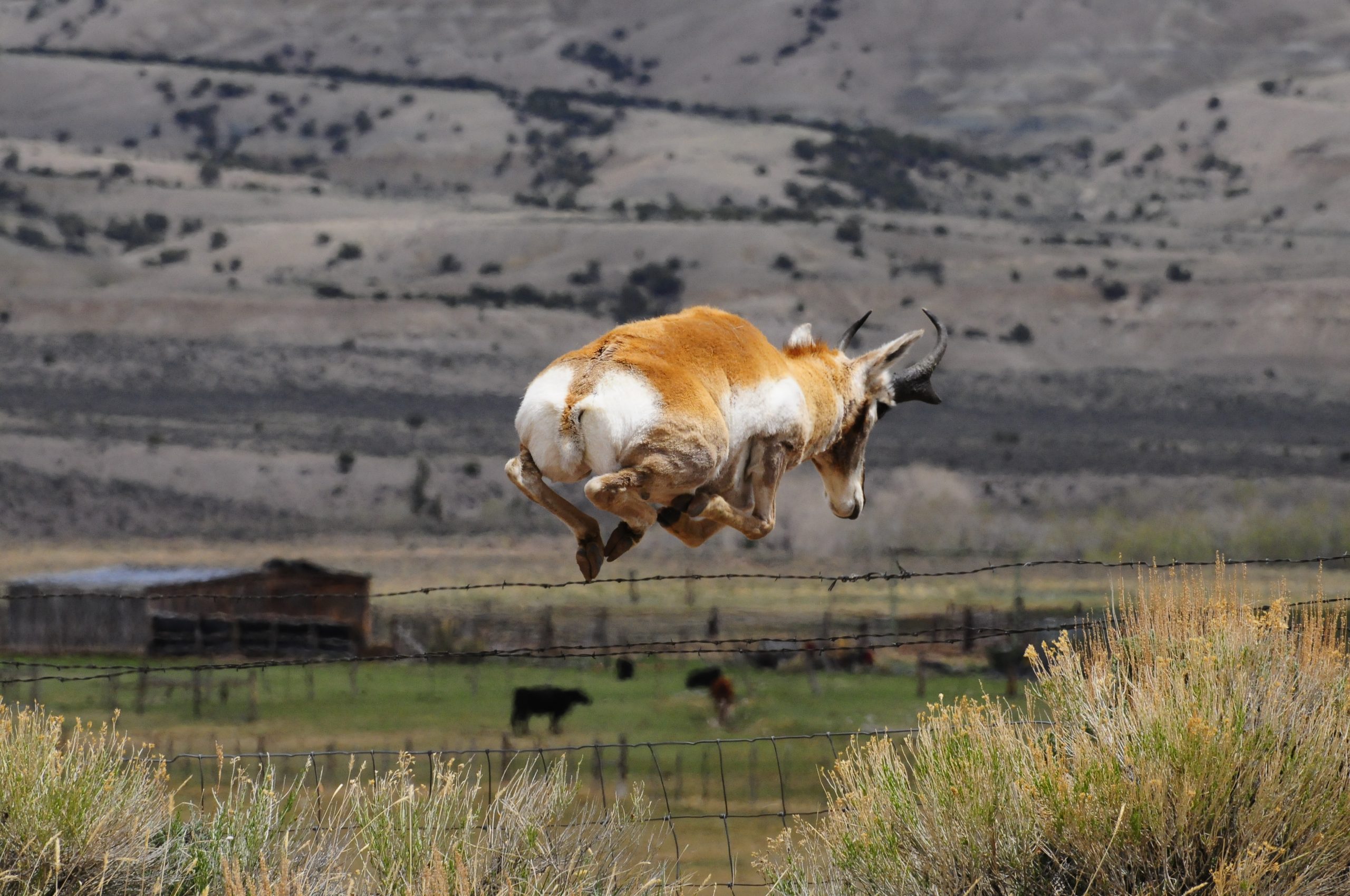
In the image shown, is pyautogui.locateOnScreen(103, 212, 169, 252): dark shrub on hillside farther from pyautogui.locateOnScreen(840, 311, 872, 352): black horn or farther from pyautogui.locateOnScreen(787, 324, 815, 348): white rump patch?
pyautogui.locateOnScreen(787, 324, 815, 348): white rump patch

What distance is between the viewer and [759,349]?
28.6ft

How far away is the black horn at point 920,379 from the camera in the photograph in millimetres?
10219

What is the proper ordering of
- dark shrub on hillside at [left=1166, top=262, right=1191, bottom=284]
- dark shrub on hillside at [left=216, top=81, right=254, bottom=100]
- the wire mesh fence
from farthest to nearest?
dark shrub on hillside at [left=216, top=81, right=254, bottom=100]
dark shrub on hillside at [left=1166, top=262, right=1191, bottom=284]
the wire mesh fence

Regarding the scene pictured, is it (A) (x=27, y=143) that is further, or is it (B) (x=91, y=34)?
(B) (x=91, y=34)

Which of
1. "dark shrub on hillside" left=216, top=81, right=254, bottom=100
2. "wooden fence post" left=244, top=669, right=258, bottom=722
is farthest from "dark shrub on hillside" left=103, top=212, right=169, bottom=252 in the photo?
"wooden fence post" left=244, top=669, right=258, bottom=722

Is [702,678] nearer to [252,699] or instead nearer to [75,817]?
[252,699]

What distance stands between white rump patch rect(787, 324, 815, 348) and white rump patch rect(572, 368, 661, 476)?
2.30 m

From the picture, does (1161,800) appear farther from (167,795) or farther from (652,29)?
(652,29)

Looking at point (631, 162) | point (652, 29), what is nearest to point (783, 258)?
point (631, 162)

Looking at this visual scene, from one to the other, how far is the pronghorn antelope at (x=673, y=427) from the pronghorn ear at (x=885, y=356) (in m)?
0.47

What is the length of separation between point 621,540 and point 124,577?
45617 mm

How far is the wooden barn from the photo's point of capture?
46.1m

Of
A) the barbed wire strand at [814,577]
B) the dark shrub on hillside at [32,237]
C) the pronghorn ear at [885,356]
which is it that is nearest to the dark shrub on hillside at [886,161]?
the dark shrub on hillside at [32,237]

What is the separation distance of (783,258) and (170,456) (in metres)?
40.0
